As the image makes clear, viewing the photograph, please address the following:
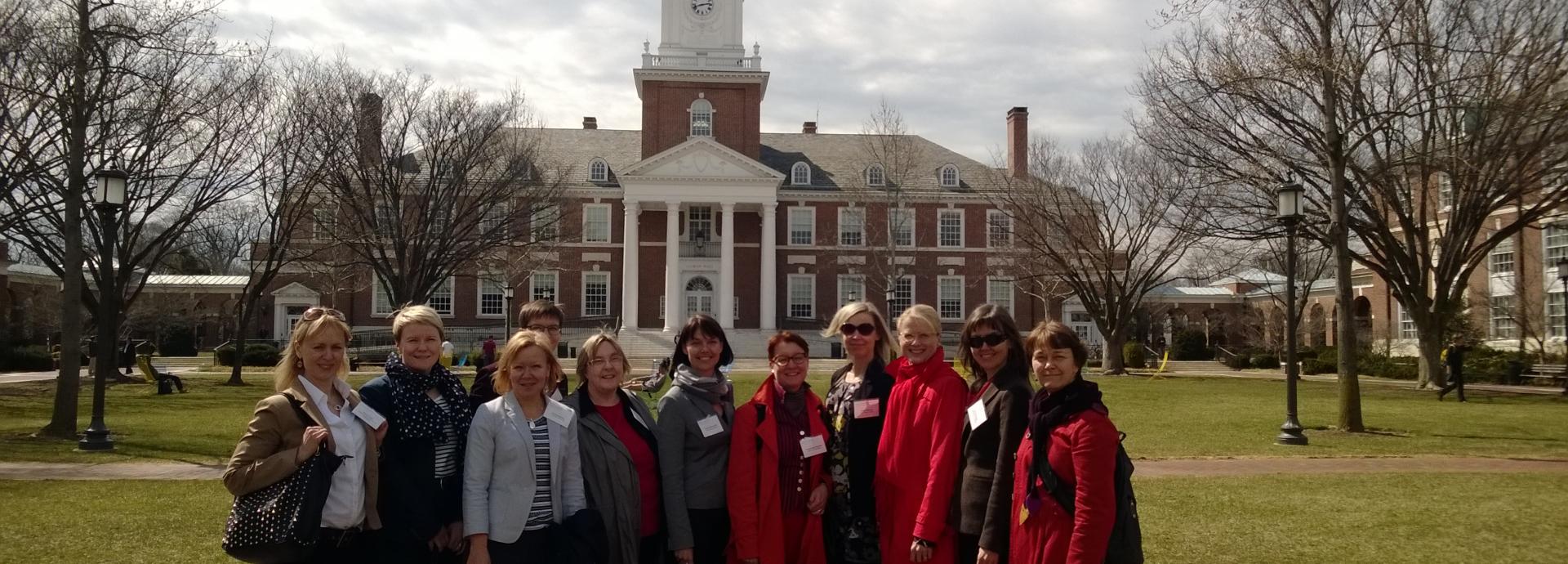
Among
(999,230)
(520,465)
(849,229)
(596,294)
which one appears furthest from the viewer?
(849,229)

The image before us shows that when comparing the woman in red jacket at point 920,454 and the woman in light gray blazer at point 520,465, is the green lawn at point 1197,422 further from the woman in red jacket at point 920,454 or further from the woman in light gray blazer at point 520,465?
the woman in light gray blazer at point 520,465

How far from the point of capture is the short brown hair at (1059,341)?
4238mm

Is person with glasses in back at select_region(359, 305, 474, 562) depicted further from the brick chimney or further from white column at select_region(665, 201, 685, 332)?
the brick chimney

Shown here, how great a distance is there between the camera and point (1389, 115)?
1744 centimetres

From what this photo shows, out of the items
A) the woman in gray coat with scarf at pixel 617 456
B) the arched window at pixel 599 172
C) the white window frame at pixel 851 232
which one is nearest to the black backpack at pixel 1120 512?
the woman in gray coat with scarf at pixel 617 456

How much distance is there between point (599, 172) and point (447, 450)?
46600 mm

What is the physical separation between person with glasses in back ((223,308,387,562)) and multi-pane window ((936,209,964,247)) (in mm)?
47589

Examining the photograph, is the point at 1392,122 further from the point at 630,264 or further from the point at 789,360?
the point at 630,264

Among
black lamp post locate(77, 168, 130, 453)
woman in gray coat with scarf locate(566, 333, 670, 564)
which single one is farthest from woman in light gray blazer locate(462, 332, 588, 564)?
black lamp post locate(77, 168, 130, 453)

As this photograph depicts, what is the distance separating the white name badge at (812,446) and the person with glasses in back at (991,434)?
0.65 metres

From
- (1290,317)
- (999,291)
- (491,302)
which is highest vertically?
(999,291)

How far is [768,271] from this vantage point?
46.2 m

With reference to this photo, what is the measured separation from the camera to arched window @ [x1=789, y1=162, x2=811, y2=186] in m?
50.6

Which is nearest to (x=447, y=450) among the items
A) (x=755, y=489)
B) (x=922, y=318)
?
(x=755, y=489)
